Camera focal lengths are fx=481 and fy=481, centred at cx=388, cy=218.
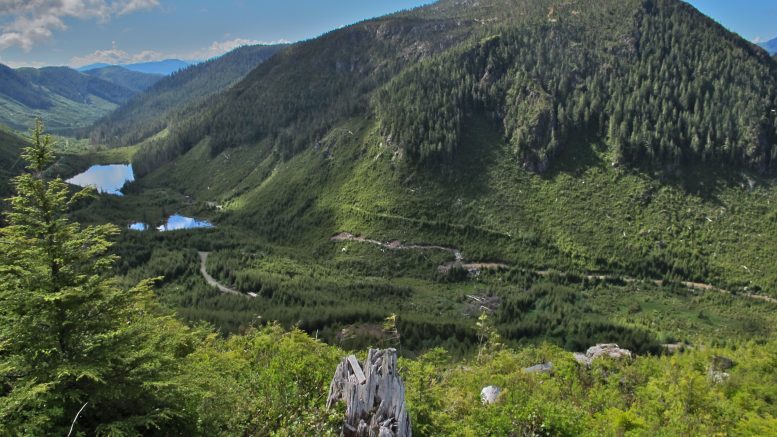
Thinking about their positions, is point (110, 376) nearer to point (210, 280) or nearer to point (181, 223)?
point (210, 280)

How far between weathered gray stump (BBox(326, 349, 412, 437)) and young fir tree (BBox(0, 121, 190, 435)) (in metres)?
6.60

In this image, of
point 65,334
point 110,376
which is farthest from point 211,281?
point 110,376

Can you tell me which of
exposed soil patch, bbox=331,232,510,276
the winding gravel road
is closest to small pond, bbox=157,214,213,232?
the winding gravel road

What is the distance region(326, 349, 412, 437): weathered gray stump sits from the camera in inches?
675

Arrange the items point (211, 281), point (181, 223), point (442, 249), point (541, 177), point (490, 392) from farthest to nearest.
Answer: point (181, 223)
point (541, 177)
point (442, 249)
point (211, 281)
point (490, 392)

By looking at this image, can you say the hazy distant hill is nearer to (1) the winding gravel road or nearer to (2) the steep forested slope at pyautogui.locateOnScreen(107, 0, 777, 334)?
(2) the steep forested slope at pyautogui.locateOnScreen(107, 0, 777, 334)

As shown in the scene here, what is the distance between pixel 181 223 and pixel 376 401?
15810 centimetres

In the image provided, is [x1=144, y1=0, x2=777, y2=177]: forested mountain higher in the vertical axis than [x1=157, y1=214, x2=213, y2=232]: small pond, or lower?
higher

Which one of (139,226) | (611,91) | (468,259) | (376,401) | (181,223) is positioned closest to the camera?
(376,401)

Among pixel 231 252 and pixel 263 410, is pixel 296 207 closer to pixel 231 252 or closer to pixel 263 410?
pixel 231 252

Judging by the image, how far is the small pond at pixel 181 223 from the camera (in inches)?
6073

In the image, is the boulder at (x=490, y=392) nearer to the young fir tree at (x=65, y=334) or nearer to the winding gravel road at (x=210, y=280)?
the young fir tree at (x=65, y=334)

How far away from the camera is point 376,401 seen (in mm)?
17703

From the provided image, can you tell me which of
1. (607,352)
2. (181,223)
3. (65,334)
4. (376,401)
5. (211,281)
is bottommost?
(211,281)
